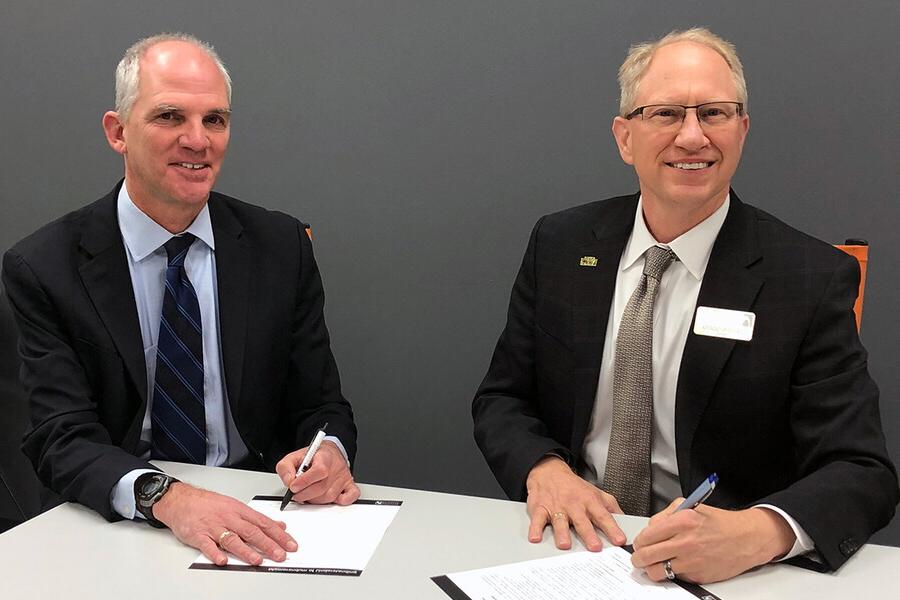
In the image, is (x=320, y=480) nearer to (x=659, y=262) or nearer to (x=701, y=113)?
(x=659, y=262)

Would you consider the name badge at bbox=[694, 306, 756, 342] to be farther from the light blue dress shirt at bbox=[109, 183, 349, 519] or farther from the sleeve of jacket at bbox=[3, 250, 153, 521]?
the sleeve of jacket at bbox=[3, 250, 153, 521]

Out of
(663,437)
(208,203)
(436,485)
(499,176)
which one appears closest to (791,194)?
(499,176)

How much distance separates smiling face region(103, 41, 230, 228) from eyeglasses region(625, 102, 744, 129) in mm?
1052

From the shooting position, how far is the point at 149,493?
1.47 metres

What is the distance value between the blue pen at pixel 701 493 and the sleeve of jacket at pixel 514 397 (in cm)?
44

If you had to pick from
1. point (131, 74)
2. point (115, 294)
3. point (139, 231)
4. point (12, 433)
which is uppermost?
point (131, 74)

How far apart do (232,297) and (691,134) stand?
45.3 inches

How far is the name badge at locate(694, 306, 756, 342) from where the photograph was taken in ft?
5.52

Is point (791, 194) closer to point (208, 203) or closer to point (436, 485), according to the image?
point (436, 485)

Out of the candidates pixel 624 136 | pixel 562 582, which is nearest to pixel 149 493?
pixel 562 582

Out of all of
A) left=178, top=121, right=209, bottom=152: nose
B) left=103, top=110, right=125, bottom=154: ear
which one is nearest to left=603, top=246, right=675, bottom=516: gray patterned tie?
left=178, top=121, right=209, bottom=152: nose

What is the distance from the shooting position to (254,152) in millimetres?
2934

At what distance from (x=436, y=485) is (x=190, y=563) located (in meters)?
1.73

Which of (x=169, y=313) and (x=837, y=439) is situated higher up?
(x=169, y=313)
